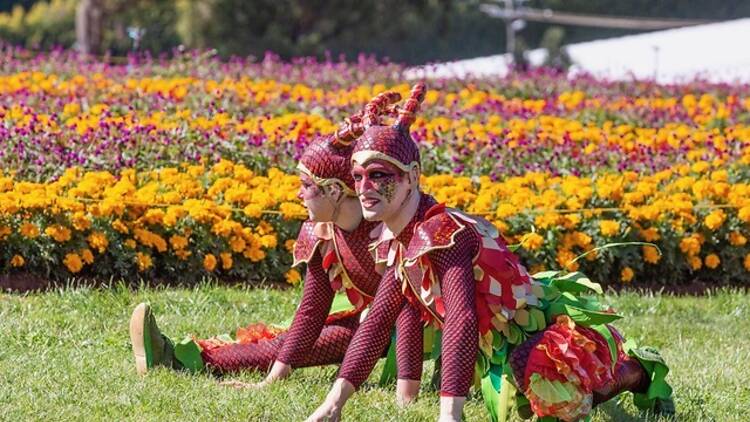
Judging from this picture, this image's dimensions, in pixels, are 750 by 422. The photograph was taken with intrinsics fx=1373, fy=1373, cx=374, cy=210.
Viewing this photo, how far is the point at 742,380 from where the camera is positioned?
189 inches

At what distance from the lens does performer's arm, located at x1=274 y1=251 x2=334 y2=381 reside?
436cm

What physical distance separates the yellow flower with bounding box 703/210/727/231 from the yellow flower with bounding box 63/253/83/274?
310 cm

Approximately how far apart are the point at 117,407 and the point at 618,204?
142 inches

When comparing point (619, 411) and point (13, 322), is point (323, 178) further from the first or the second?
point (13, 322)

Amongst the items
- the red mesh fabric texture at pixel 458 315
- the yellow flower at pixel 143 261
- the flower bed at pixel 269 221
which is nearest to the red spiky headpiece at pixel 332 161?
the red mesh fabric texture at pixel 458 315

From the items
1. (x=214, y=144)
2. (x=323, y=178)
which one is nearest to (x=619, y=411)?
(x=323, y=178)

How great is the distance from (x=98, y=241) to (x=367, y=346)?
244cm

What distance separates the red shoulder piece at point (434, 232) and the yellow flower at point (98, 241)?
8.42ft

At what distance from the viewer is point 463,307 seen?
3.67 meters

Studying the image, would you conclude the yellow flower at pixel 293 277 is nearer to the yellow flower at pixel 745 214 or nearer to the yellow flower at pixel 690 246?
the yellow flower at pixel 690 246

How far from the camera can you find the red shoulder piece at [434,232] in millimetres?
3678

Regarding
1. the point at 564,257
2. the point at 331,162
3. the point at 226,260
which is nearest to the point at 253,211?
the point at 226,260

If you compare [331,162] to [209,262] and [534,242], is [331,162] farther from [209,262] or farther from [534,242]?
[534,242]

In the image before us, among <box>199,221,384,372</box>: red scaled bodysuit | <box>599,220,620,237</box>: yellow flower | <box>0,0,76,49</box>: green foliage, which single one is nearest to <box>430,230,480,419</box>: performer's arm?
<box>199,221,384,372</box>: red scaled bodysuit
